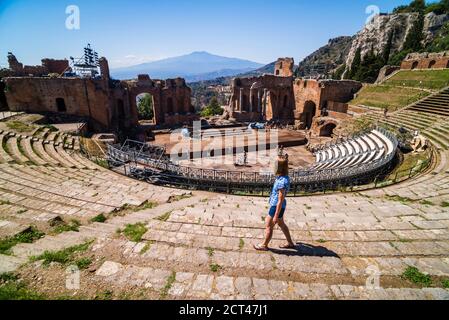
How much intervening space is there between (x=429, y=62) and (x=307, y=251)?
45.5m

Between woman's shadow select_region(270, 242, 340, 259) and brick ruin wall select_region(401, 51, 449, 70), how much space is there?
42.8 m

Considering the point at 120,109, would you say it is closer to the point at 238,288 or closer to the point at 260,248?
the point at 260,248

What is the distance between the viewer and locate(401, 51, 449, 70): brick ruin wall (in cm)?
3344

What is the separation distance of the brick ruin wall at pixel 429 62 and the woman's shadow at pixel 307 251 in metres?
42.8

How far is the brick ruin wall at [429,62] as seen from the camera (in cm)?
3344

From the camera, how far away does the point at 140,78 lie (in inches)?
1329

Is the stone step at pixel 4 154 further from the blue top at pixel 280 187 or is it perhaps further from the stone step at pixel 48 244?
the blue top at pixel 280 187

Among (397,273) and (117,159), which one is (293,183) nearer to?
(397,273)

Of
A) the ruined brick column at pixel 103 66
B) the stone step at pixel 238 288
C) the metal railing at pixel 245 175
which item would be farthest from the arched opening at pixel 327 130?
the stone step at pixel 238 288

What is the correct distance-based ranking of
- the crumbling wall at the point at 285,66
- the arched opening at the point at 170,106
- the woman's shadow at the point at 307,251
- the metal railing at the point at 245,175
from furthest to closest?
the crumbling wall at the point at 285,66
the arched opening at the point at 170,106
the metal railing at the point at 245,175
the woman's shadow at the point at 307,251

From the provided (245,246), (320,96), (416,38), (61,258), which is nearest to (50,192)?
(61,258)
